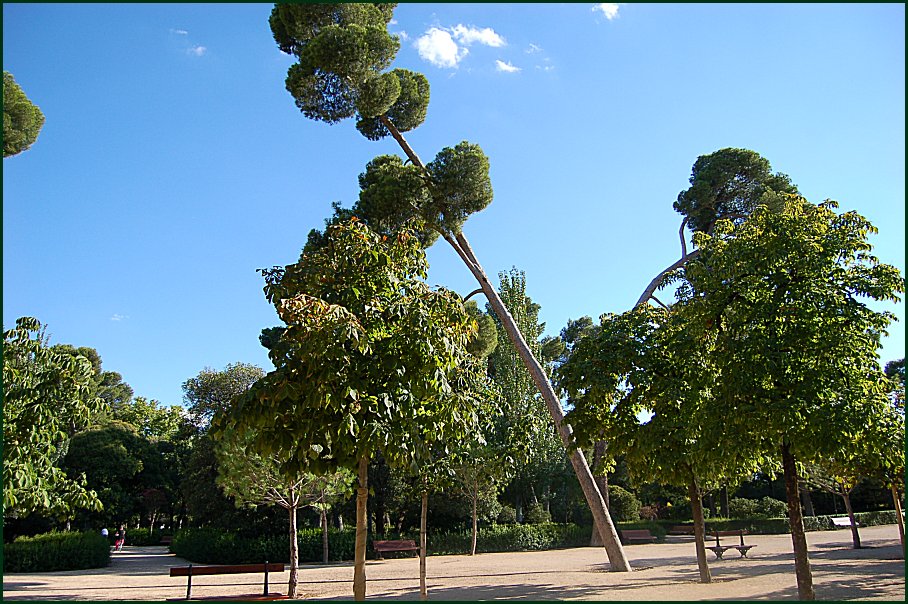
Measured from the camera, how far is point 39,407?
7668 millimetres

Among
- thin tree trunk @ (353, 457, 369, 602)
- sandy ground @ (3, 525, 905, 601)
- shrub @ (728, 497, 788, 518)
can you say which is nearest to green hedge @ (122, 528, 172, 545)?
sandy ground @ (3, 525, 905, 601)

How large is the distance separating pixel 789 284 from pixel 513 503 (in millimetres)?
27754

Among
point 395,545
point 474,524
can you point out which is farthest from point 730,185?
point 395,545

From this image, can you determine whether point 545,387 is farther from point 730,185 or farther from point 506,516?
point 506,516

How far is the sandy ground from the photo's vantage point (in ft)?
34.6

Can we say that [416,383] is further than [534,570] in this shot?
No

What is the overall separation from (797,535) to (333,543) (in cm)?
1880

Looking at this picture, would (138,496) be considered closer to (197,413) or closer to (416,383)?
(197,413)

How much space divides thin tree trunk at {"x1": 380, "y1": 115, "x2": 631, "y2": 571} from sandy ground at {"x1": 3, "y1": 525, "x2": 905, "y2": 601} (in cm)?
70

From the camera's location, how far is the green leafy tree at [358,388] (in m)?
5.96

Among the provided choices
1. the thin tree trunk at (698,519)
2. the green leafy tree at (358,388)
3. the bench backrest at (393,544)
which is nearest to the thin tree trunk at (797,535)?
the thin tree trunk at (698,519)

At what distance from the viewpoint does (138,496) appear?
35188 millimetres

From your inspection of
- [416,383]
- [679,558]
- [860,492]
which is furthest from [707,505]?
[416,383]

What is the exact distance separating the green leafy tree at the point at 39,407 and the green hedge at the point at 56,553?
16345 millimetres
